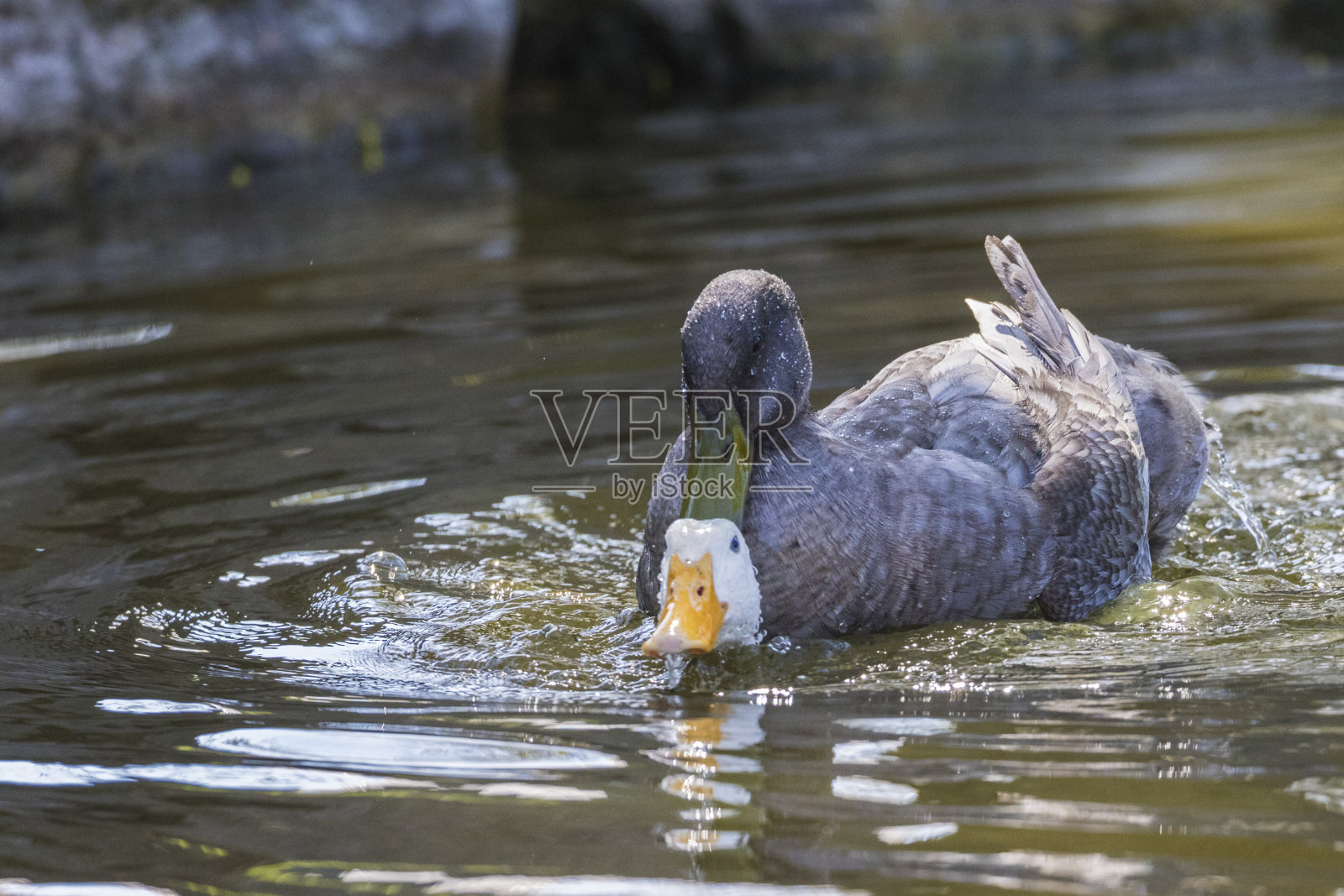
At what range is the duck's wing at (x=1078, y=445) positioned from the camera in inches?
171

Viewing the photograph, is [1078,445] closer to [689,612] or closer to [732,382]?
[732,382]

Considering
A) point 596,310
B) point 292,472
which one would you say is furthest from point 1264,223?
point 292,472

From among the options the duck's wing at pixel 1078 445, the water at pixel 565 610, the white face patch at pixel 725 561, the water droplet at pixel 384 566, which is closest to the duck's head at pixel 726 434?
the white face patch at pixel 725 561

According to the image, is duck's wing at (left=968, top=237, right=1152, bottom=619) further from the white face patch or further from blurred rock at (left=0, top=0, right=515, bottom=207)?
blurred rock at (left=0, top=0, right=515, bottom=207)

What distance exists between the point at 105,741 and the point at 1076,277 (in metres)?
6.02

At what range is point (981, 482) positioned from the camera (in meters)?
4.25

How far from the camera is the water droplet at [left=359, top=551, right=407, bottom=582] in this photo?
4.87 m

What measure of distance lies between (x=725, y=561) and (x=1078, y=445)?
123 centimetres

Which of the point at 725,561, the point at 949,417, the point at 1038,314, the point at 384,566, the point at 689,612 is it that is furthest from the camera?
the point at 1038,314

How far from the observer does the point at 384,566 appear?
4.95 m

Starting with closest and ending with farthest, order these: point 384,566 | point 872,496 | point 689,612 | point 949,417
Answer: point 689,612 < point 872,496 < point 949,417 < point 384,566

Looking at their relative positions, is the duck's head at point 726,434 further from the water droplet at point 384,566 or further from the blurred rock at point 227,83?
the blurred rock at point 227,83

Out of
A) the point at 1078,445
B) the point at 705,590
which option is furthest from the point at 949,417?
the point at 705,590

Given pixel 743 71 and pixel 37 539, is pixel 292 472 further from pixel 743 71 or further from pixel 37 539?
pixel 743 71
